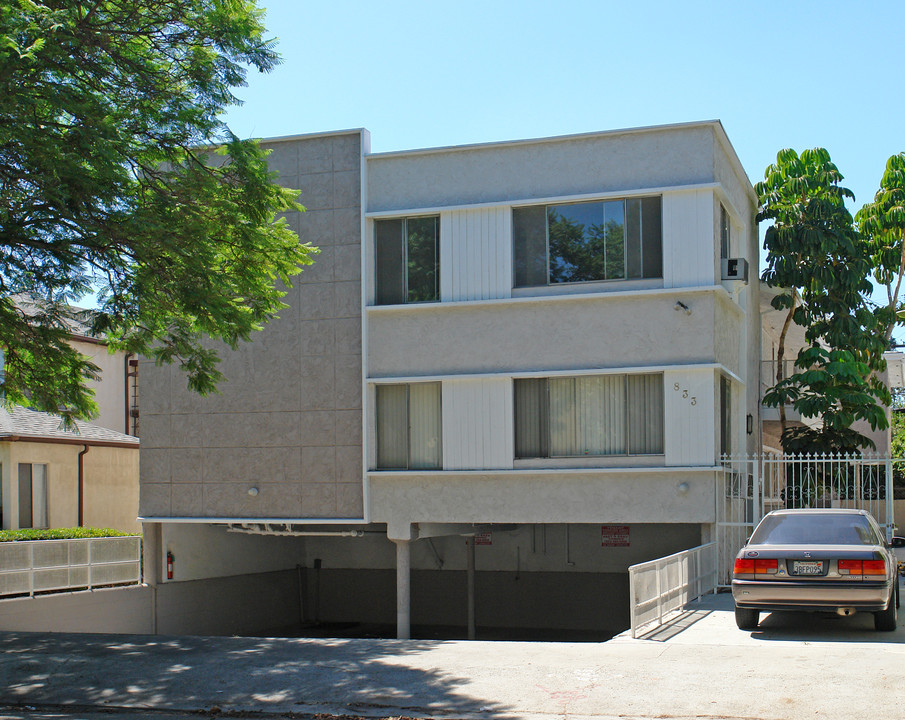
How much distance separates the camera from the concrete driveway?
9180 millimetres

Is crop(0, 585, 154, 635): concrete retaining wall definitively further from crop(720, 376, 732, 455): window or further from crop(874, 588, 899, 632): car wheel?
crop(874, 588, 899, 632): car wheel

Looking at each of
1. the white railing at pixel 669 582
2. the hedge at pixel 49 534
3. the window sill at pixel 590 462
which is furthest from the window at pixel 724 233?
the hedge at pixel 49 534

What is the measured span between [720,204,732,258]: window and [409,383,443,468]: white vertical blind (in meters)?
5.61

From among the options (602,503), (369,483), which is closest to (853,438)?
(602,503)

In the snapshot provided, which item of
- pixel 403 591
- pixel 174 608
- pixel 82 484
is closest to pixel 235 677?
pixel 403 591

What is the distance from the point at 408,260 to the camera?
19578 mm

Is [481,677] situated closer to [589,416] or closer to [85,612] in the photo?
[589,416]

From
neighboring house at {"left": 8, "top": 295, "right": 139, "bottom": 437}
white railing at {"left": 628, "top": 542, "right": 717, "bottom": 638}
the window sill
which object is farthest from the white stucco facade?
neighboring house at {"left": 8, "top": 295, "right": 139, "bottom": 437}

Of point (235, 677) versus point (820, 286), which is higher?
point (820, 286)

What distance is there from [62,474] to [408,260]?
37.8ft

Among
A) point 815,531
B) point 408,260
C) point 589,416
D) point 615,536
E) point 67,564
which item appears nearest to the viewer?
point 815,531

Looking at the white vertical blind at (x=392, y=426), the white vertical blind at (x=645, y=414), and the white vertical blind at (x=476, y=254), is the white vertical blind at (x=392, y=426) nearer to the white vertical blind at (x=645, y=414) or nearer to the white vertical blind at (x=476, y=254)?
the white vertical blind at (x=476, y=254)

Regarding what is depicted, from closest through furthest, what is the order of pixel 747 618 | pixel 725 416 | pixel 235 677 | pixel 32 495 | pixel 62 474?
pixel 235 677, pixel 747 618, pixel 725 416, pixel 32 495, pixel 62 474

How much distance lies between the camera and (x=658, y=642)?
12.5 m
